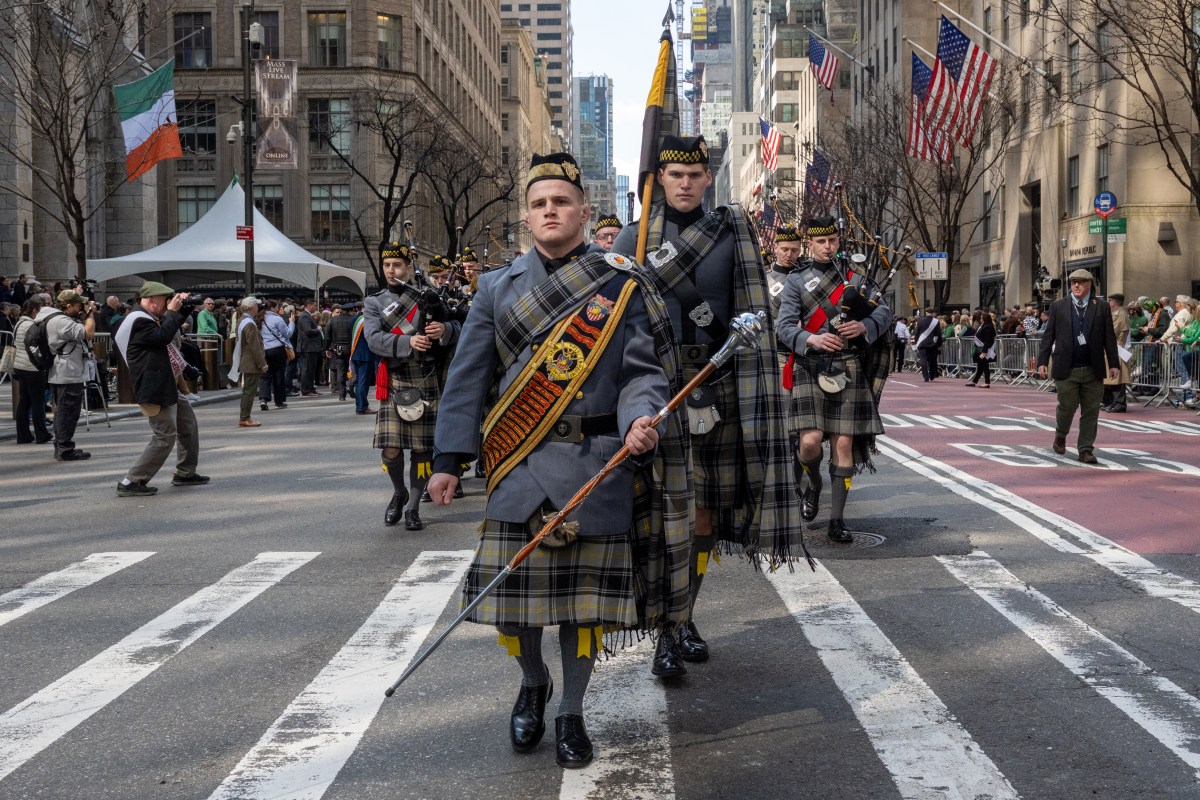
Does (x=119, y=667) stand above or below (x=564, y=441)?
below

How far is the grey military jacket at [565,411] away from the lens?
4.30m

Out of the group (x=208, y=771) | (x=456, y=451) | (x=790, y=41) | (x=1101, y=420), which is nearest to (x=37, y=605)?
(x=208, y=771)

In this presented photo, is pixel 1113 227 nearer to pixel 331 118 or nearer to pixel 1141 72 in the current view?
pixel 1141 72

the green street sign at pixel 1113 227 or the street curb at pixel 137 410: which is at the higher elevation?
the green street sign at pixel 1113 227

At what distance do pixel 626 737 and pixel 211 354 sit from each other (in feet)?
82.1

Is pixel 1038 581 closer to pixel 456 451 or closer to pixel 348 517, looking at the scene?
pixel 456 451

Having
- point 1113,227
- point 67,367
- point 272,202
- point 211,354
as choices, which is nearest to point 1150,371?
point 1113,227

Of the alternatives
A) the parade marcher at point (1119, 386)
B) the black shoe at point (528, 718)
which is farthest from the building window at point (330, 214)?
the black shoe at point (528, 718)

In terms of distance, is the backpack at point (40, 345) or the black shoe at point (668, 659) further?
the backpack at point (40, 345)

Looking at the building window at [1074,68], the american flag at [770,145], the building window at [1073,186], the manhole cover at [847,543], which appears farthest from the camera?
the american flag at [770,145]

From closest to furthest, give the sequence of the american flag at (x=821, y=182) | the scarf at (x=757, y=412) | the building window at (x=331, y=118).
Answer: the scarf at (x=757, y=412), the american flag at (x=821, y=182), the building window at (x=331, y=118)

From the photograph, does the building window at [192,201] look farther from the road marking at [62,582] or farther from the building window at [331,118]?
the road marking at [62,582]

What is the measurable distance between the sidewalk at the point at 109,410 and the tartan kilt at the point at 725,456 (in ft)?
47.6

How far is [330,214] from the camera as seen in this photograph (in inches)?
2502
